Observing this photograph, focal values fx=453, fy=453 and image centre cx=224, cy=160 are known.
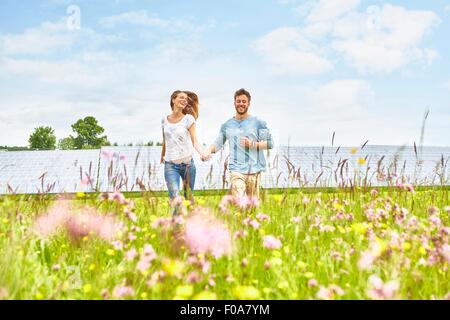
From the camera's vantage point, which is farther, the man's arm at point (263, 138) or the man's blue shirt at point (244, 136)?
the man's blue shirt at point (244, 136)

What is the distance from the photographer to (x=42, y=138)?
288ft

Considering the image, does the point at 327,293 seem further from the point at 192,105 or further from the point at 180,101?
the point at 192,105

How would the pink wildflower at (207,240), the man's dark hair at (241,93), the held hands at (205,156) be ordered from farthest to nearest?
the man's dark hair at (241,93)
the held hands at (205,156)
the pink wildflower at (207,240)

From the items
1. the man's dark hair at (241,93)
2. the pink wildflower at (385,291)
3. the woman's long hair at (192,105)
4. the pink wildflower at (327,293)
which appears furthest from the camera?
the woman's long hair at (192,105)

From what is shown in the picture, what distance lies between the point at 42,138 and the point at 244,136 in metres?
88.6

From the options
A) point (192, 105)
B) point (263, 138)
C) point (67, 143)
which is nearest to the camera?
point (263, 138)

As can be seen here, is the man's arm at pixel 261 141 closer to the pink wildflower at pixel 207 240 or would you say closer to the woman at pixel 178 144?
the woman at pixel 178 144

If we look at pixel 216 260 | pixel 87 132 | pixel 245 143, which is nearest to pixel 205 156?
pixel 245 143

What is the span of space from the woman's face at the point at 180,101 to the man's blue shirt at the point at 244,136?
2.30 ft

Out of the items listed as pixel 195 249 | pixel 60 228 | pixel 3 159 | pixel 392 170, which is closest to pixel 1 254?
pixel 60 228

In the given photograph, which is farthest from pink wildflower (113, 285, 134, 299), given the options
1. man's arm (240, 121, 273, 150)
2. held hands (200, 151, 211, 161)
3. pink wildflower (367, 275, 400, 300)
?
man's arm (240, 121, 273, 150)

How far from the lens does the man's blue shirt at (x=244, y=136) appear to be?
670 cm

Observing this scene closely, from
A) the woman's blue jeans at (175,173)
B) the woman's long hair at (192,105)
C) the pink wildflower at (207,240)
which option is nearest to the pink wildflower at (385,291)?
the pink wildflower at (207,240)
